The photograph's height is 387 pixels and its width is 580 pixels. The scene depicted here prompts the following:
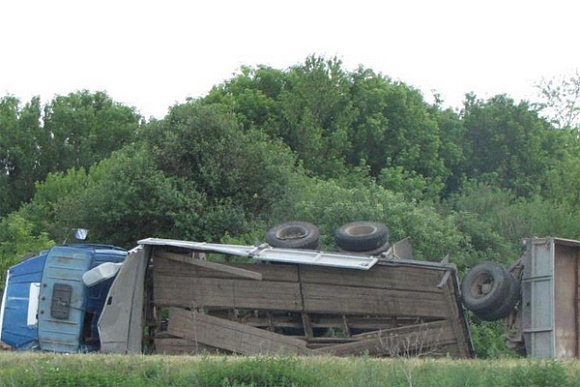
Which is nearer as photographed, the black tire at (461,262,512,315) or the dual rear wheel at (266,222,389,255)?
the black tire at (461,262,512,315)

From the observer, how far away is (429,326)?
50.0 feet

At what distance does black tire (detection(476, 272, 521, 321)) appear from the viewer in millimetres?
14859

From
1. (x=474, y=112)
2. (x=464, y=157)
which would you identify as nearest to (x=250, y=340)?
(x=464, y=157)

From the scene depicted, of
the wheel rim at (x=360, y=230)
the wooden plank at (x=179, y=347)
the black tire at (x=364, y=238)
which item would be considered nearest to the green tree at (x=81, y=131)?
the wheel rim at (x=360, y=230)

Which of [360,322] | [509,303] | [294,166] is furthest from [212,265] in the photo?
[294,166]

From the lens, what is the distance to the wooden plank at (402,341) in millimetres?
14945

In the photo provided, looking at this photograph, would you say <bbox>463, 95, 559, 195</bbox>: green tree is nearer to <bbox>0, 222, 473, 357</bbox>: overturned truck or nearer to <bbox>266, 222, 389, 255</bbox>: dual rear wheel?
<bbox>266, 222, 389, 255</bbox>: dual rear wheel

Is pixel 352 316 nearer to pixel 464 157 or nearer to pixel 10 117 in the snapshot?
pixel 464 157

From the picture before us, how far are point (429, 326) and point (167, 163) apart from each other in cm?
1304

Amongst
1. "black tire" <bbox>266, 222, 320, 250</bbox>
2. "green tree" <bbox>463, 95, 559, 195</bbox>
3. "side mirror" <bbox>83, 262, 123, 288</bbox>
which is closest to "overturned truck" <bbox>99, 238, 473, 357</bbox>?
"side mirror" <bbox>83, 262, 123, 288</bbox>

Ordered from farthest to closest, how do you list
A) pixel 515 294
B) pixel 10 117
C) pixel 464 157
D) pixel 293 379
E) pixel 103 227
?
pixel 10 117, pixel 464 157, pixel 103 227, pixel 515 294, pixel 293 379

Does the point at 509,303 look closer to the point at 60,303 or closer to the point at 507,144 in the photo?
the point at 60,303

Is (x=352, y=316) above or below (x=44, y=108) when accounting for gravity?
below

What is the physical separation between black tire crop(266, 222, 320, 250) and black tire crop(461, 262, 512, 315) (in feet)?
8.88
